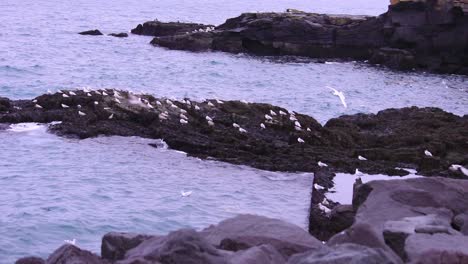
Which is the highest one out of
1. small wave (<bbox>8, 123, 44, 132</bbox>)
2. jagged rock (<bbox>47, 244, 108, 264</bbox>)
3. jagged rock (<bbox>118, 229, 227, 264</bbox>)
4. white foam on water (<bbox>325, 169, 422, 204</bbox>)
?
jagged rock (<bbox>118, 229, 227, 264</bbox>)

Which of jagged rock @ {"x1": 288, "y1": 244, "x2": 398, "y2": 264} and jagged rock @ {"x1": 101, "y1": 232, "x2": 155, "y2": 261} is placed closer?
jagged rock @ {"x1": 288, "y1": 244, "x2": 398, "y2": 264}

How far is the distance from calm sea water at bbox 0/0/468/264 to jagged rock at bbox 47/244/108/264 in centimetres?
435

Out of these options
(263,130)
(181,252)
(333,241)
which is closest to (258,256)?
(181,252)

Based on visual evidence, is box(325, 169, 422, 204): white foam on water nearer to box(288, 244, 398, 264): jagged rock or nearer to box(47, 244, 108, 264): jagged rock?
box(288, 244, 398, 264): jagged rock

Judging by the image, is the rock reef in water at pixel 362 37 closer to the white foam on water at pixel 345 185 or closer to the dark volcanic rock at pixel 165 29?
the dark volcanic rock at pixel 165 29

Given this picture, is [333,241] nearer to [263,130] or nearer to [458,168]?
[458,168]

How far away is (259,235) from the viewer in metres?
7.53

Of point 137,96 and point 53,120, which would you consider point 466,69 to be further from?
point 53,120

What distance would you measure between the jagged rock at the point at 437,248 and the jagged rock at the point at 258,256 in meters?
1.22

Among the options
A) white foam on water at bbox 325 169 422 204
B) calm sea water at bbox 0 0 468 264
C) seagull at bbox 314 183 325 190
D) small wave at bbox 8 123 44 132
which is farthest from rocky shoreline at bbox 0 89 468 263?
calm sea water at bbox 0 0 468 264

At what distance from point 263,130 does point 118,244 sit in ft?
38.7

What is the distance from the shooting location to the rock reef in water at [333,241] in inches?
248

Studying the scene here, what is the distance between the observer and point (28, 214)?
12.8m

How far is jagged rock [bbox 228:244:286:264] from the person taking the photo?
6.40 m
